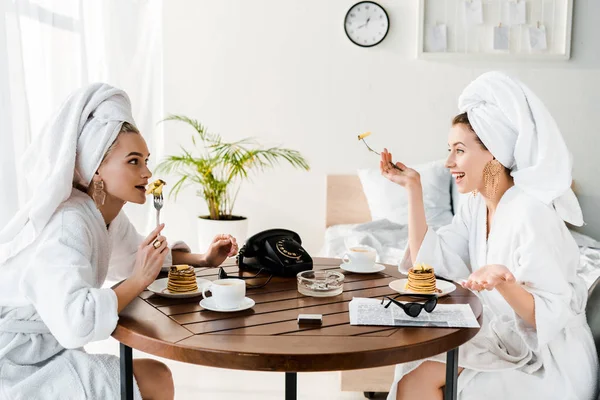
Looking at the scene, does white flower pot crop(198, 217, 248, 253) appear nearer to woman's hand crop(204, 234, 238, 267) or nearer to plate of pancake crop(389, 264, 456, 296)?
woman's hand crop(204, 234, 238, 267)

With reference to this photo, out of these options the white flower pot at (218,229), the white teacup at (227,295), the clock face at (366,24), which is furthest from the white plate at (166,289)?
the clock face at (366,24)

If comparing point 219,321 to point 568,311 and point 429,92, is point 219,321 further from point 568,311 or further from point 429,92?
point 429,92

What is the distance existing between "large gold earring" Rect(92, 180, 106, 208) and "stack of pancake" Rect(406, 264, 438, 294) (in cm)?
88

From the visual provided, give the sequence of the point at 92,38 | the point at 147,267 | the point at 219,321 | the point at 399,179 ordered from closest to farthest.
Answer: the point at 219,321 → the point at 147,267 → the point at 399,179 → the point at 92,38

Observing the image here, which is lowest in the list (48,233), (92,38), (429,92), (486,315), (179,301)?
(486,315)

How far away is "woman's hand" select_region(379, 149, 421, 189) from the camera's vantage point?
2.10 metres

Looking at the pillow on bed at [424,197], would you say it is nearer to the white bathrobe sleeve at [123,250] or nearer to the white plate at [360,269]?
the white plate at [360,269]

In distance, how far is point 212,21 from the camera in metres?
4.43

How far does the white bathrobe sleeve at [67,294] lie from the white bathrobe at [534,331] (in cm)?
83

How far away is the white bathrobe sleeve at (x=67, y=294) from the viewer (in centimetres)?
151

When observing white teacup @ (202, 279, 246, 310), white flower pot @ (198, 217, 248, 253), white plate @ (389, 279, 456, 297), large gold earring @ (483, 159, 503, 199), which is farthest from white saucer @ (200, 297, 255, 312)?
white flower pot @ (198, 217, 248, 253)

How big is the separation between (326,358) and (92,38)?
2.92 metres

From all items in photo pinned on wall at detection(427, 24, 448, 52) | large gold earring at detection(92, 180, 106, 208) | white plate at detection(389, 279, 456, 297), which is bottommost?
white plate at detection(389, 279, 456, 297)

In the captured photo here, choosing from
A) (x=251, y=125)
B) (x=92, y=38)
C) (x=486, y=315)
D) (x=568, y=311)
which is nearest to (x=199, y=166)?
(x=251, y=125)
